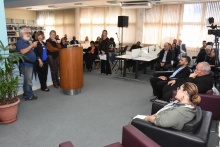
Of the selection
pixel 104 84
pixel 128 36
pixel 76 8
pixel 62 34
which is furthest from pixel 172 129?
pixel 62 34

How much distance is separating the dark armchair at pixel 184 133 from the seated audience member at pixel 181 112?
5 cm

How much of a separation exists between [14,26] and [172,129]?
35.3ft

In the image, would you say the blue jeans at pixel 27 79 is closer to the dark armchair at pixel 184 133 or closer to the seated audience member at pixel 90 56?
the dark armchair at pixel 184 133

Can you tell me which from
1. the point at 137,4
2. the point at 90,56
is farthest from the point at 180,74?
the point at 137,4

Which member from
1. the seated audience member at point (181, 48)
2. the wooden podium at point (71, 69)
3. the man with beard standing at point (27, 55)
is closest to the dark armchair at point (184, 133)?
the wooden podium at point (71, 69)

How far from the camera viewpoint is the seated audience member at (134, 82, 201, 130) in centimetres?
199

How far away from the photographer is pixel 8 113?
3.21m

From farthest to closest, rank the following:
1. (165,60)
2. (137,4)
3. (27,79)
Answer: (137,4)
(165,60)
(27,79)

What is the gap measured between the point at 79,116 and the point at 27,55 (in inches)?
66.6

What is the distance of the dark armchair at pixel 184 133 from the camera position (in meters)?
1.87

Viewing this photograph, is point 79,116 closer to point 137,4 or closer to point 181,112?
point 181,112

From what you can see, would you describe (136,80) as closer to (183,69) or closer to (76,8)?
(183,69)

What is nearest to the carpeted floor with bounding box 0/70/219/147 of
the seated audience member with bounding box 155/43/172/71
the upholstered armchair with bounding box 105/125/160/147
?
the upholstered armchair with bounding box 105/125/160/147

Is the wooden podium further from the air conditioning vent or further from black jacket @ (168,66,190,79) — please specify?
the air conditioning vent
